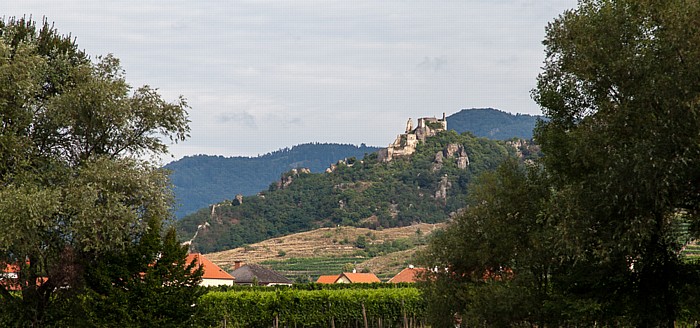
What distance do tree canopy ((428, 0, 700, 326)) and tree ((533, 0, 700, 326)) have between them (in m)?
0.03

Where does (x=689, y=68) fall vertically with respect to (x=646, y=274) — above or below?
above

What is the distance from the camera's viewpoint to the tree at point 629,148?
814 inches

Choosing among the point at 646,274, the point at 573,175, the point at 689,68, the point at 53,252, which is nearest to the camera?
the point at 689,68

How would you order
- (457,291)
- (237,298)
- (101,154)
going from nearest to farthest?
(101,154) → (457,291) → (237,298)

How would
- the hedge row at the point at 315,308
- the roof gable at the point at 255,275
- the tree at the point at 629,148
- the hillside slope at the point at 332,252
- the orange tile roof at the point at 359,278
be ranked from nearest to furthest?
1. the tree at the point at 629,148
2. the hedge row at the point at 315,308
3. the orange tile roof at the point at 359,278
4. the roof gable at the point at 255,275
5. the hillside slope at the point at 332,252

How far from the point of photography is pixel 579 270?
25641 millimetres

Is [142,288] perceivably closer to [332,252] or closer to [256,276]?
[256,276]

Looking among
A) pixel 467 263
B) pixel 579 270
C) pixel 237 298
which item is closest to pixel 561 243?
pixel 579 270

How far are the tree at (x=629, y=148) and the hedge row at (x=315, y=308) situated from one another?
95.1 ft

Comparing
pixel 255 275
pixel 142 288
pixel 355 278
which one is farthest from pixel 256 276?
pixel 142 288

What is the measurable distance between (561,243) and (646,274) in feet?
10.4

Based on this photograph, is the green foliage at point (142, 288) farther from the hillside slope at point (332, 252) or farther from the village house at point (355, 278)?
the hillside slope at point (332, 252)

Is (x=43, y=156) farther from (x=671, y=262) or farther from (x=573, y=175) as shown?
(x=671, y=262)

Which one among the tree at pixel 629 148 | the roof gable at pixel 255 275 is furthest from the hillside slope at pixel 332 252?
the tree at pixel 629 148
